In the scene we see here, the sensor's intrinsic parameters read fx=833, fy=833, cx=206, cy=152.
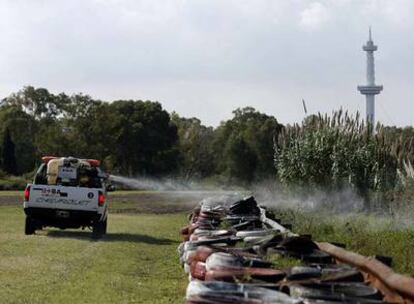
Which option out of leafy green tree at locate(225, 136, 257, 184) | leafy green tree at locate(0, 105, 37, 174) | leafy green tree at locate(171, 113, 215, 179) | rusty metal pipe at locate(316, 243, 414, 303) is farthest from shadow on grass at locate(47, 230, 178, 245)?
leafy green tree at locate(0, 105, 37, 174)

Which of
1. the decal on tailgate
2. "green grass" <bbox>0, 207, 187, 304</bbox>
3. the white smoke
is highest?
the white smoke

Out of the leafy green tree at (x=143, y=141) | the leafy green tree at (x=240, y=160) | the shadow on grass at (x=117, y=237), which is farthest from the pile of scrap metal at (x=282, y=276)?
the leafy green tree at (x=143, y=141)

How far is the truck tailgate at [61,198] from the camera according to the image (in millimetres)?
21591

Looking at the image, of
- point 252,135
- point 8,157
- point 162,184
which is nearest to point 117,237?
point 162,184

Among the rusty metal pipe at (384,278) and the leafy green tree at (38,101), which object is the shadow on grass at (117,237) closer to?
the rusty metal pipe at (384,278)

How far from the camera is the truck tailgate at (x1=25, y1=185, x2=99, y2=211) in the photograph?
21.6 metres

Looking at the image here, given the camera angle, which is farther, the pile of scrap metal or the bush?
the bush

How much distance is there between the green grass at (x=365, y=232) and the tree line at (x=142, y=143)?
5596 cm

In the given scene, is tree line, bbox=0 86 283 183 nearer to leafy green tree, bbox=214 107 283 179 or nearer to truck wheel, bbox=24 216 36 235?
leafy green tree, bbox=214 107 283 179

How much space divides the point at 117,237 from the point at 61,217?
158 centimetres

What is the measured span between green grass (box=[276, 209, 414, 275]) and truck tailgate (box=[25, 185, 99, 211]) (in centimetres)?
Result: 505

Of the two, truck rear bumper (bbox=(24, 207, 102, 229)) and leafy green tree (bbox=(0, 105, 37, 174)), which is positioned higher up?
leafy green tree (bbox=(0, 105, 37, 174))

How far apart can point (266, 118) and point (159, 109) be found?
1319 centimetres

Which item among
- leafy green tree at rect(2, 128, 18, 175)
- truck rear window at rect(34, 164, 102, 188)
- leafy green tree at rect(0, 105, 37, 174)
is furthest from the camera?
leafy green tree at rect(0, 105, 37, 174)
